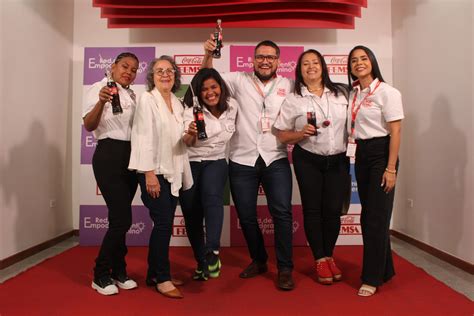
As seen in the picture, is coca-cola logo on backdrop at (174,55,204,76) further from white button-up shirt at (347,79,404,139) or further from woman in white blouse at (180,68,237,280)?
white button-up shirt at (347,79,404,139)

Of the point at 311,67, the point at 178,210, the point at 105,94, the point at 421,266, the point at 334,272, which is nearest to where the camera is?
the point at 105,94

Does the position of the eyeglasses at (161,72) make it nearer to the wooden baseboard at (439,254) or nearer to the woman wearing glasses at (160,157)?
the woman wearing glasses at (160,157)

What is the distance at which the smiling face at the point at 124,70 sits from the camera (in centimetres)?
229

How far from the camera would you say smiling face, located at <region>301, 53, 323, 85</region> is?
2389 millimetres

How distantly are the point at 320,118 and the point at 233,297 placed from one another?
1367 millimetres

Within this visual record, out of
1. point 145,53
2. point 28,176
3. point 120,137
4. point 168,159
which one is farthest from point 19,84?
point 168,159

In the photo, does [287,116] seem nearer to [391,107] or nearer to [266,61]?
[266,61]

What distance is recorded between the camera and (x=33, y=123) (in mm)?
3273

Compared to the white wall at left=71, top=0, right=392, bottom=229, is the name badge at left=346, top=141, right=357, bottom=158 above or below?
below

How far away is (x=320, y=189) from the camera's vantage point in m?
2.40

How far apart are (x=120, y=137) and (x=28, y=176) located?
160cm

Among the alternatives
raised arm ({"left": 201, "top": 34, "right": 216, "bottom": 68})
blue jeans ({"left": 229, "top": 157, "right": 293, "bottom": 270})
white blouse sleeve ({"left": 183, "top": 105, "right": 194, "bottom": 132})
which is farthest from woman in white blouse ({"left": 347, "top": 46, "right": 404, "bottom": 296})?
white blouse sleeve ({"left": 183, "top": 105, "right": 194, "bottom": 132})

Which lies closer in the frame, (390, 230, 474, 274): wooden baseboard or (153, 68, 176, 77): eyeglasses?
(153, 68, 176, 77): eyeglasses

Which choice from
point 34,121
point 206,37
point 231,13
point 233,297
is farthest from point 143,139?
point 206,37
